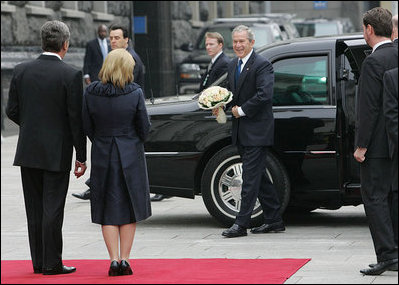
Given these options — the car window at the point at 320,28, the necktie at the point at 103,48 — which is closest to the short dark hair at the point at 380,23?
the necktie at the point at 103,48

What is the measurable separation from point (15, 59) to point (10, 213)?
9.58 meters

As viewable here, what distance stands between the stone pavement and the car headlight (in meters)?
12.7

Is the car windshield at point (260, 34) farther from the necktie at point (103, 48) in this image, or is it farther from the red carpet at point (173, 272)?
the red carpet at point (173, 272)

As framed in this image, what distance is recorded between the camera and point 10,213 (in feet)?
42.0

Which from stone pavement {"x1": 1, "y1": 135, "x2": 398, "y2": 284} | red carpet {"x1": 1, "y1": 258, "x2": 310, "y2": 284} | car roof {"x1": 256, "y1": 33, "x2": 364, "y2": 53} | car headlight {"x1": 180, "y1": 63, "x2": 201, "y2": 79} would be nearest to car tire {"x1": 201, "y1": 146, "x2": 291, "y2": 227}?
stone pavement {"x1": 1, "y1": 135, "x2": 398, "y2": 284}

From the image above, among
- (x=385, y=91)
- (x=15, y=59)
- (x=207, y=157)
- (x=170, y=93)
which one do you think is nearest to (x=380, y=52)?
(x=385, y=91)

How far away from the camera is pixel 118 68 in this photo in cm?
869

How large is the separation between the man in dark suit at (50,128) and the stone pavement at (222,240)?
104cm

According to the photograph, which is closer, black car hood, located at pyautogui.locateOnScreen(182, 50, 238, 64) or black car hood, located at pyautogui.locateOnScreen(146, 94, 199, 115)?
black car hood, located at pyautogui.locateOnScreen(146, 94, 199, 115)

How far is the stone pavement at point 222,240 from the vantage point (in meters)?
8.91

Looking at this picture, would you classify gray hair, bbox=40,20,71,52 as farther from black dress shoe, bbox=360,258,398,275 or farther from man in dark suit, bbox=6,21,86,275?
black dress shoe, bbox=360,258,398,275

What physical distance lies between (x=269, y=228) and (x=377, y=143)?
2.79 metres

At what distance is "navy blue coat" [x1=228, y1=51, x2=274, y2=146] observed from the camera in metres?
10.6

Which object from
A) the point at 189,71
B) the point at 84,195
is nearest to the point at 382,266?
the point at 84,195
